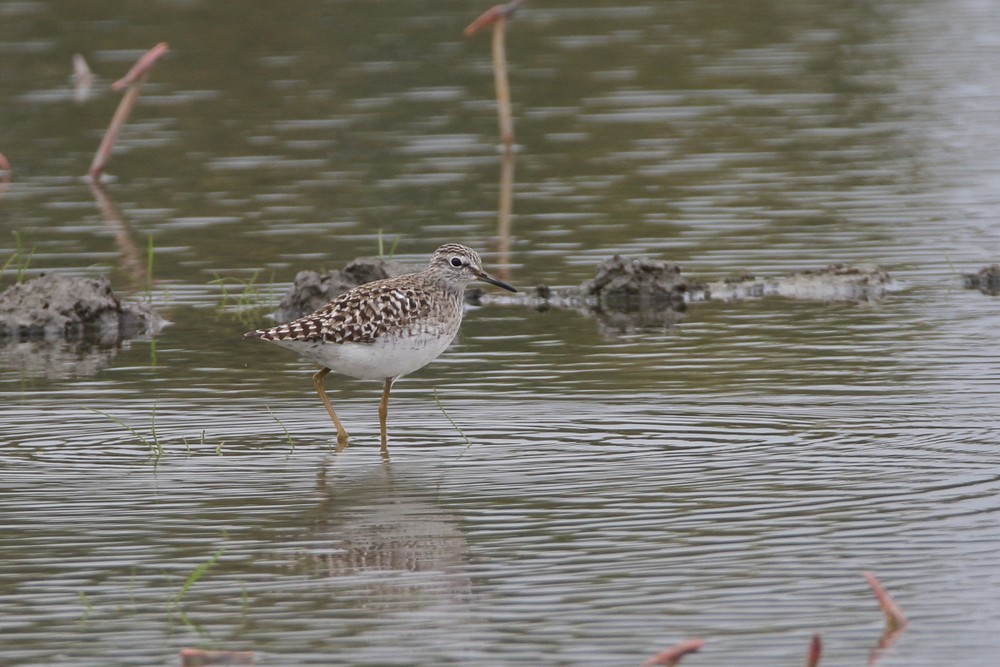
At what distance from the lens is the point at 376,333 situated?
12109 mm

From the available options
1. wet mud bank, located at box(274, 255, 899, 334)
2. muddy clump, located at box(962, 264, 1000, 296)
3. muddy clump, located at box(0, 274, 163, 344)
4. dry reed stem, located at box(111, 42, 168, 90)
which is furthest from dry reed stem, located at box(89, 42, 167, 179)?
muddy clump, located at box(962, 264, 1000, 296)

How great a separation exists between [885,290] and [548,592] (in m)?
8.58

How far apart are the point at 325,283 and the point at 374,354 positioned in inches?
163


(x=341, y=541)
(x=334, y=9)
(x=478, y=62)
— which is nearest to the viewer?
(x=341, y=541)

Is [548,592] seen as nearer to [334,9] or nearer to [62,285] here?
[62,285]

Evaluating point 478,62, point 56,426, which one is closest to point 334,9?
point 478,62

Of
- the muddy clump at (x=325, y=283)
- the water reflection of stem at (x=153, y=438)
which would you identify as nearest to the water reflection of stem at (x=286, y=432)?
the water reflection of stem at (x=153, y=438)

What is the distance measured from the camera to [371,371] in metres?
12.3

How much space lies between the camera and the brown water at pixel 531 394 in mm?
8750

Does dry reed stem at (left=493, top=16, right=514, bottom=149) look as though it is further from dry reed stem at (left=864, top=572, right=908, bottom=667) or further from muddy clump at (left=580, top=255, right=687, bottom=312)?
dry reed stem at (left=864, top=572, right=908, bottom=667)

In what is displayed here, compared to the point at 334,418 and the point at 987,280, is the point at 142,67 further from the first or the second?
the point at 334,418

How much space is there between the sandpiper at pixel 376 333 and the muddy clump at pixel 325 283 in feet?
11.5

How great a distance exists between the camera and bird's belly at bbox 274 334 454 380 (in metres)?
12.1

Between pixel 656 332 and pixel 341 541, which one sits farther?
pixel 656 332
